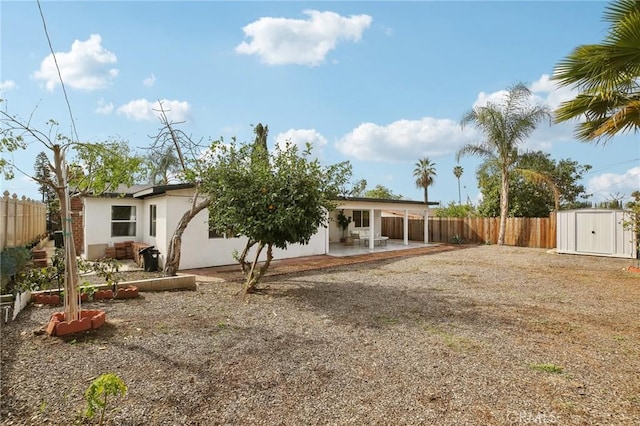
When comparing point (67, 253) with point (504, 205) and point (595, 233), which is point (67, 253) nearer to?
point (595, 233)

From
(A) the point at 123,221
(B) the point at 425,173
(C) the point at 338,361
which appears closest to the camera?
(C) the point at 338,361

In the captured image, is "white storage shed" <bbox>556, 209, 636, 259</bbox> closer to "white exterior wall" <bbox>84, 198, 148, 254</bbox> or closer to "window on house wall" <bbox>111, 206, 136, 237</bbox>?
"white exterior wall" <bbox>84, 198, 148, 254</bbox>

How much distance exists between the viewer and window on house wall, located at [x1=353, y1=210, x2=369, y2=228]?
21.9 meters

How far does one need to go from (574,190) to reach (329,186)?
25.3 metres

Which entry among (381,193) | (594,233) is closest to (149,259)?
(594,233)

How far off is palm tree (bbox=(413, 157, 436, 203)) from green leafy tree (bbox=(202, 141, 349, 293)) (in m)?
37.9

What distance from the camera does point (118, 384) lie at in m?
2.55

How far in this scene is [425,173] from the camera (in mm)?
43250

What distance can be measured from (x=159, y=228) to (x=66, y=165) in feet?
22.5

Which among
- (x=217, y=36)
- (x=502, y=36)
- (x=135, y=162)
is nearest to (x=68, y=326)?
(x=135, y=162)

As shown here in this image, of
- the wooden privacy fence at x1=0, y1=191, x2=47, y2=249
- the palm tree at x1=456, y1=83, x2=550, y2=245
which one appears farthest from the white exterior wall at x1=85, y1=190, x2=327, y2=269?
the palm tree at x1=456, y1=83, x2=550, y2=245

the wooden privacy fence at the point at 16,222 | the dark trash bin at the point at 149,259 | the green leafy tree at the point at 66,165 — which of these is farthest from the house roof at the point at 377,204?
the wooden privacy fence at the point at 16,222

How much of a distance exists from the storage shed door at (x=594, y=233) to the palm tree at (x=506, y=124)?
4148mm

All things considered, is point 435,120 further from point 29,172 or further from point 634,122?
point 29,172
